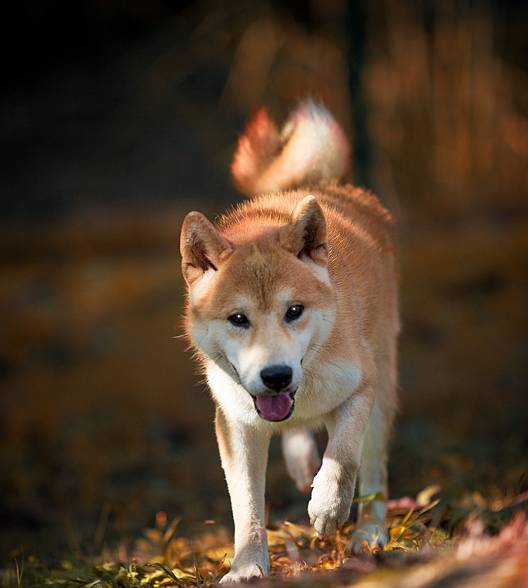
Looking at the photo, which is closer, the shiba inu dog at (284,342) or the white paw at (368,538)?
the shiba inu dog at (284,342)

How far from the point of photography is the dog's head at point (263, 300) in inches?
131

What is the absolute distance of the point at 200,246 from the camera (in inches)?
146

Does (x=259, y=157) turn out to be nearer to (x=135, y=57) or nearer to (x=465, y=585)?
(x=465, y=585)

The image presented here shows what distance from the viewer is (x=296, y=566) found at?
350 centimetres

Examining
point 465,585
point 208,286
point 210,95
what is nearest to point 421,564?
point 465,585

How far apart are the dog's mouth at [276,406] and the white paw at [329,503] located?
0.34 meters

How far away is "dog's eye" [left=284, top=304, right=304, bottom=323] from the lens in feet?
11.5

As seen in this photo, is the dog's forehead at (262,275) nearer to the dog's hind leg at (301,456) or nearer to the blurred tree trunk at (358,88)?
the dog's hind leg at (301,456)

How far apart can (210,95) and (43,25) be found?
335cm

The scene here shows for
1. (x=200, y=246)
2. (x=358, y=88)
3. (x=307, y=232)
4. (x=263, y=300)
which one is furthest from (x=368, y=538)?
(x=358, y=88)

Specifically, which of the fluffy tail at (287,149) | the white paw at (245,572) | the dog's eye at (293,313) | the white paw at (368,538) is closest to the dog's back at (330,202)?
the fluffy tail at (287,149)

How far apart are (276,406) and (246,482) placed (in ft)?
2.01

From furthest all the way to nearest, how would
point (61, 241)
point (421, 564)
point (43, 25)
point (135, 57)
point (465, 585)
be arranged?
1. point (43, 25)
2. point (135, 57)
3. point (61, 241)
4. point (421, 564)
5. point (465, 585)

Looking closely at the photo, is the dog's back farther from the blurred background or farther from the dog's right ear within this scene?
the blurred background
